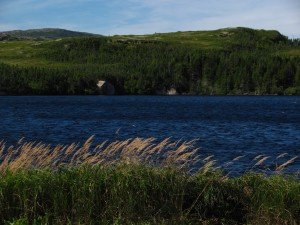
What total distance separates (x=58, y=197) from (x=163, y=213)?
9.02 ft

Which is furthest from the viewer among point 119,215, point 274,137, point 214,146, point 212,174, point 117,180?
point 274,137

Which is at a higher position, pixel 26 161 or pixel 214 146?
pixel 26 161

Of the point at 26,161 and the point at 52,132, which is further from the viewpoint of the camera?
the point at 52,132

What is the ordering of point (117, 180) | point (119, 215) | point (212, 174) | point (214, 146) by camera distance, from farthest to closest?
point (214, 146)
point (212, 174)
point (117, 180)
point (119, 215)

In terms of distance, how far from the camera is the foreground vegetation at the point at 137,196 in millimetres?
12938

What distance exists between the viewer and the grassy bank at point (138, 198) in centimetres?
1292

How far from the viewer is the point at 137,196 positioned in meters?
13.4

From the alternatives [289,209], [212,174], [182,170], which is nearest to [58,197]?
[182,170]

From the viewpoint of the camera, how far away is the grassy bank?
1292 centimetres

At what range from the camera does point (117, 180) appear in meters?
13.7

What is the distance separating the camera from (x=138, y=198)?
1333 cm

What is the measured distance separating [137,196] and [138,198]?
0.07 metres

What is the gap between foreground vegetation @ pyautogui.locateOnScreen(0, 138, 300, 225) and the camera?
1294 centimetres

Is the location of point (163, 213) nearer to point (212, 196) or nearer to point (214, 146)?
point (212, 196)
